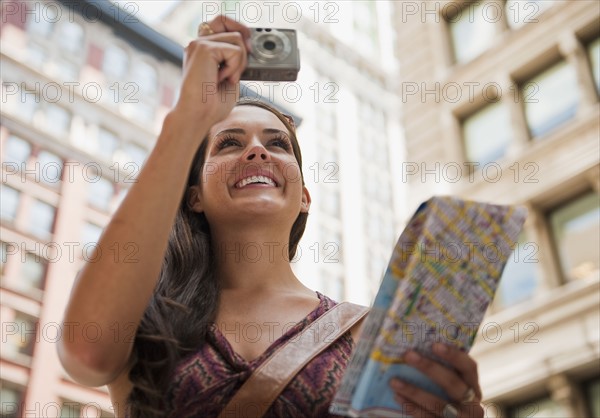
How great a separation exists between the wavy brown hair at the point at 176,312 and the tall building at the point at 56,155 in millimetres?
15963

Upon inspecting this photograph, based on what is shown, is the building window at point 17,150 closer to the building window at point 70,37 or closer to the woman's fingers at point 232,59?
the building window at point 70,37

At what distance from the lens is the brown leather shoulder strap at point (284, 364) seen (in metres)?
1.76

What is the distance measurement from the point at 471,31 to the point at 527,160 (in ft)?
10.4

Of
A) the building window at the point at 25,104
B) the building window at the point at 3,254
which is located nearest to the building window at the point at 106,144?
the building window at the point at 25,104

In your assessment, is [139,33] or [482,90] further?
[139,33]

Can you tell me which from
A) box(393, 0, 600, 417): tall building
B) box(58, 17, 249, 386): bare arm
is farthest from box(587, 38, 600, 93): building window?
box(58, 17, 249, 386): bare arm

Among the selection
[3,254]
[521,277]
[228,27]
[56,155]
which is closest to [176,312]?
[228,27]

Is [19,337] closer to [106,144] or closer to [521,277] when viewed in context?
[106,144]

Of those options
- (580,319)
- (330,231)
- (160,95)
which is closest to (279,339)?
(580,319)

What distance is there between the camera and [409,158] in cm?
1488

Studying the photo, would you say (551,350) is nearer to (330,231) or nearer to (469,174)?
(469,174)

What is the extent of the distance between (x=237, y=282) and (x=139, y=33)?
49.6ft

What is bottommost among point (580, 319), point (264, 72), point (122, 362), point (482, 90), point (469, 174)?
point (122, 362)

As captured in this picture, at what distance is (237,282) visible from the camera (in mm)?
2234
